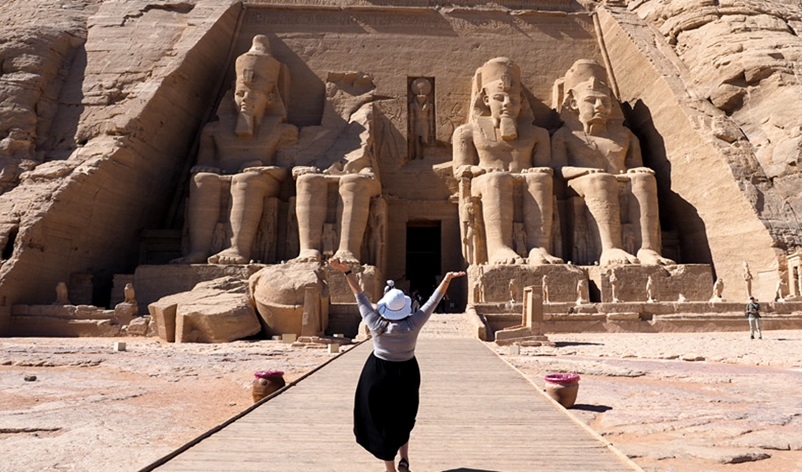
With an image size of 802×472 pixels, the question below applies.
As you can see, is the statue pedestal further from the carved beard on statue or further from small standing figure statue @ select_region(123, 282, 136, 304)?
small standing figure statue @ select_region(123, 282, 136, 304)

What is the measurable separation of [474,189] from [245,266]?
517cm

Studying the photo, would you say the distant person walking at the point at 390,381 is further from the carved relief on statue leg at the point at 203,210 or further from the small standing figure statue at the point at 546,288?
the carved relief on statue leg at the point at 203,210

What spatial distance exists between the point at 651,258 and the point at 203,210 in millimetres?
9300

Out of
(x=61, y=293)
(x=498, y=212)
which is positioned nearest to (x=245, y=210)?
(x=61, y=293)

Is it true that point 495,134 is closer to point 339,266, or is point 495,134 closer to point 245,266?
point 245,266

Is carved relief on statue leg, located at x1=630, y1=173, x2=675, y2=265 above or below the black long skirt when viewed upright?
above

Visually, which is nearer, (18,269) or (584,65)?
(18,269)

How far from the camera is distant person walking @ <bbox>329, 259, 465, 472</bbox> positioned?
9.09 feet

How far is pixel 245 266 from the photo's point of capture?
42.6ft

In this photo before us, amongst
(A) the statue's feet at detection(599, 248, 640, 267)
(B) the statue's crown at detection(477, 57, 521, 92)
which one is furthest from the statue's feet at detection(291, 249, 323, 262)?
(A) the statue's feet at detection(599, 248, 640, 267)

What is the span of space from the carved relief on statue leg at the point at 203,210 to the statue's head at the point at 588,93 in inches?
331

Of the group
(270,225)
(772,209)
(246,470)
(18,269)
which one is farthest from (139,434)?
(772,209)

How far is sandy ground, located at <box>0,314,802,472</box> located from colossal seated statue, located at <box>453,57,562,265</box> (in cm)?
477

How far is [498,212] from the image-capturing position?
13539 millimetres
